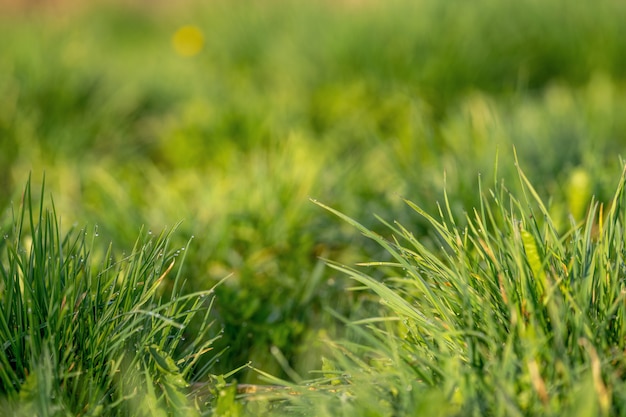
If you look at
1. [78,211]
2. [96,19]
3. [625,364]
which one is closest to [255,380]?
[625,364]

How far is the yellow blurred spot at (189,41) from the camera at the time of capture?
18.1 ft

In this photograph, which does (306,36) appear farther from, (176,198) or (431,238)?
(431,238)

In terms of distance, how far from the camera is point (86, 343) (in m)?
1.46

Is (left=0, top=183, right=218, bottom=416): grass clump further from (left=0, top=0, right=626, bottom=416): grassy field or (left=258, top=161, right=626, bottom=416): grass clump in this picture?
(left=258, top=161, right=626, bottom=416): grass clump

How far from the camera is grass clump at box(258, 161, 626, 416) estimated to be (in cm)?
125

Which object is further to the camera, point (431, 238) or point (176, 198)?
point (176, 198)

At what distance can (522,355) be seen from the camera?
1.34m

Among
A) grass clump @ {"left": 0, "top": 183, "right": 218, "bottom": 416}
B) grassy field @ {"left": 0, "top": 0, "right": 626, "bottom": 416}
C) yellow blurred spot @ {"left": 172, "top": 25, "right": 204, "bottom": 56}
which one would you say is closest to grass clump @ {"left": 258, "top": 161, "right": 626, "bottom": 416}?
grassy field @ {"left": 0, "top": 0, "right": 626, "bottom": 416}

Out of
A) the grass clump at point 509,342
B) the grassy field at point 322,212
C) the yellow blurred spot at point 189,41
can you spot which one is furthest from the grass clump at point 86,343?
the yellow blurred spot at point 189,41

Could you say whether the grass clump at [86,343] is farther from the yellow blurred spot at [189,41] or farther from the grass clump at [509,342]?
the yellow blurred spot at [189,41]

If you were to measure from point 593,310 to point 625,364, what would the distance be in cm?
14

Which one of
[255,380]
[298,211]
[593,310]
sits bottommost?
[255,380]

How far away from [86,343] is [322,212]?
125 cm

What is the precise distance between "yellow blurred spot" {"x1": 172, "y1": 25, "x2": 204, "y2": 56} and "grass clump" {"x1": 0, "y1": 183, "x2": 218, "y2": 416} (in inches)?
161
